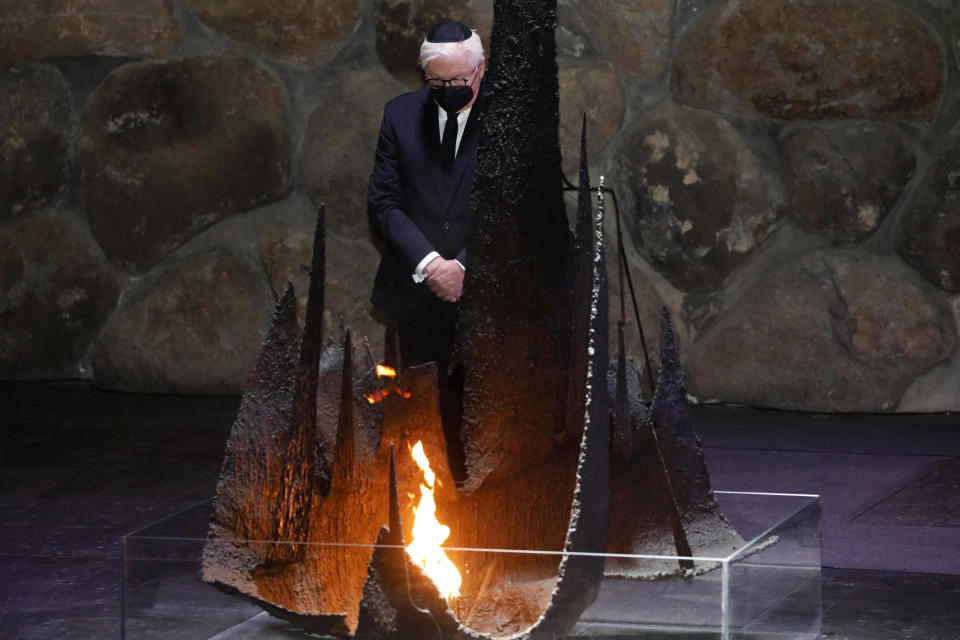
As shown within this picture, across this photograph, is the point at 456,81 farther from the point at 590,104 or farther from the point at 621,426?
the point at 590,104

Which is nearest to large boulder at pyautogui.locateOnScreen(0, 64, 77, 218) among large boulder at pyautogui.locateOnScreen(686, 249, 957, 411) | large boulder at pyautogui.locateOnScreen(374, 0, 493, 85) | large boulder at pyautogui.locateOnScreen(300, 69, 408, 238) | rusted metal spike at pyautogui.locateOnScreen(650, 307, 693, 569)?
large boulder at pyautogui.locateOnScreen(300, 69, 408, 238)

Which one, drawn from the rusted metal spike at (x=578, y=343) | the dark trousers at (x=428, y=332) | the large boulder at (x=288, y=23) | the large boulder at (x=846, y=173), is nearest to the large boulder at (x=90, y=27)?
the large boulder at (x=288, y=23)

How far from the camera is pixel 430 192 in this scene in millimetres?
2572

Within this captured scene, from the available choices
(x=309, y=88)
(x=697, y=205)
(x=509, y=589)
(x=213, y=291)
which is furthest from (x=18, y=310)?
(x=509, y=589)

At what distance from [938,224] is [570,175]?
0.98m

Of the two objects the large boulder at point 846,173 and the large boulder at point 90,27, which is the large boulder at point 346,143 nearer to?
the large boulder at point 90,27

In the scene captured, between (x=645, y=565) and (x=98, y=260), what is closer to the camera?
(x=645, y=565)

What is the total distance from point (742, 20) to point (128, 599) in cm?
267

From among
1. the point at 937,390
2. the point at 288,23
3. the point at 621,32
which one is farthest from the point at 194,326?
the point at 937,390

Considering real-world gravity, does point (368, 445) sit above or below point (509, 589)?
above

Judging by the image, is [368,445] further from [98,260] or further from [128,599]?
[98,260]

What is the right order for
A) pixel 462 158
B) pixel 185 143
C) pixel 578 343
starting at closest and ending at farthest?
pixel 578 343 < pixel 462 158 < pixel 185 143

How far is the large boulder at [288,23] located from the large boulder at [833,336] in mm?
1361

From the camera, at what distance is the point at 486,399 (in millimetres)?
2119
